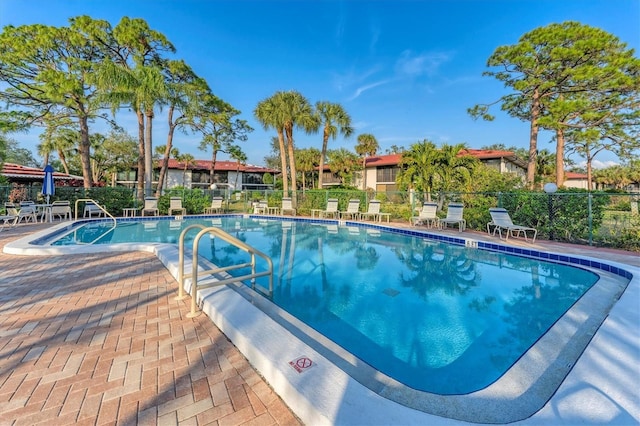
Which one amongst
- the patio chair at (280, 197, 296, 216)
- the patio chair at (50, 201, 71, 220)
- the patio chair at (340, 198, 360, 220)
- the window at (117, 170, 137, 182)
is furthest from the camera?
the window at (117, 170, 137, 182)

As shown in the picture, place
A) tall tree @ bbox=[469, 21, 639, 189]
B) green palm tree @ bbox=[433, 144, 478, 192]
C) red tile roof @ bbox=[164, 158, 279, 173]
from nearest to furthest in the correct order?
green palm tree @ bbox=[433, 144, 478, 192], tall tree @ bbox=[469, 21, 639, 189], red tile roof @ bbox=[164, 158, 279, 173]

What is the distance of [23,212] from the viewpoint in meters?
10.3

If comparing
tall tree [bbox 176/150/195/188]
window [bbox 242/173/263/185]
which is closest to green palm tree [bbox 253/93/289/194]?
tall tree [bbox 176/150/195/188]

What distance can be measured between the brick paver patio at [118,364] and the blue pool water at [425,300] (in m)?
1.29

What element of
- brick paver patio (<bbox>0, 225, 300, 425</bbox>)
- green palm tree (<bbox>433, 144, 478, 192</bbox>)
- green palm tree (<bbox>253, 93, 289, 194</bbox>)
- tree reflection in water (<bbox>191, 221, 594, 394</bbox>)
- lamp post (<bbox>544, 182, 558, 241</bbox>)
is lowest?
tree reflection in water (<bbox>191, 221, 594, 394</bbox>)

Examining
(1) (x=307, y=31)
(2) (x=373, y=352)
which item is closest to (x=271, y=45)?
(1) (x=307, y=31)

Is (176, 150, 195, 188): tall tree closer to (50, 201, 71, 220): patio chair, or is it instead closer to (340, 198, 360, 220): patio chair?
(50, 201, 71, 220): patio chair

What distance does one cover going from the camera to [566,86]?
51.1ft

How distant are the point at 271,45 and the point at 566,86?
1643 cm

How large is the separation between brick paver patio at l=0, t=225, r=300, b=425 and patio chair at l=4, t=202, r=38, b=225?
30.2 ft

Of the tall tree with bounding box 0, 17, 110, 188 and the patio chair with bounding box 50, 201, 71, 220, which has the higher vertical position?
the tall tree with bounding box 0, 17, 110, 188

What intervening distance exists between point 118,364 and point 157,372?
353 millimetres

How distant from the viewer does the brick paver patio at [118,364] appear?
5.50 feet

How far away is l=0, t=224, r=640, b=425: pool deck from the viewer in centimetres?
165
